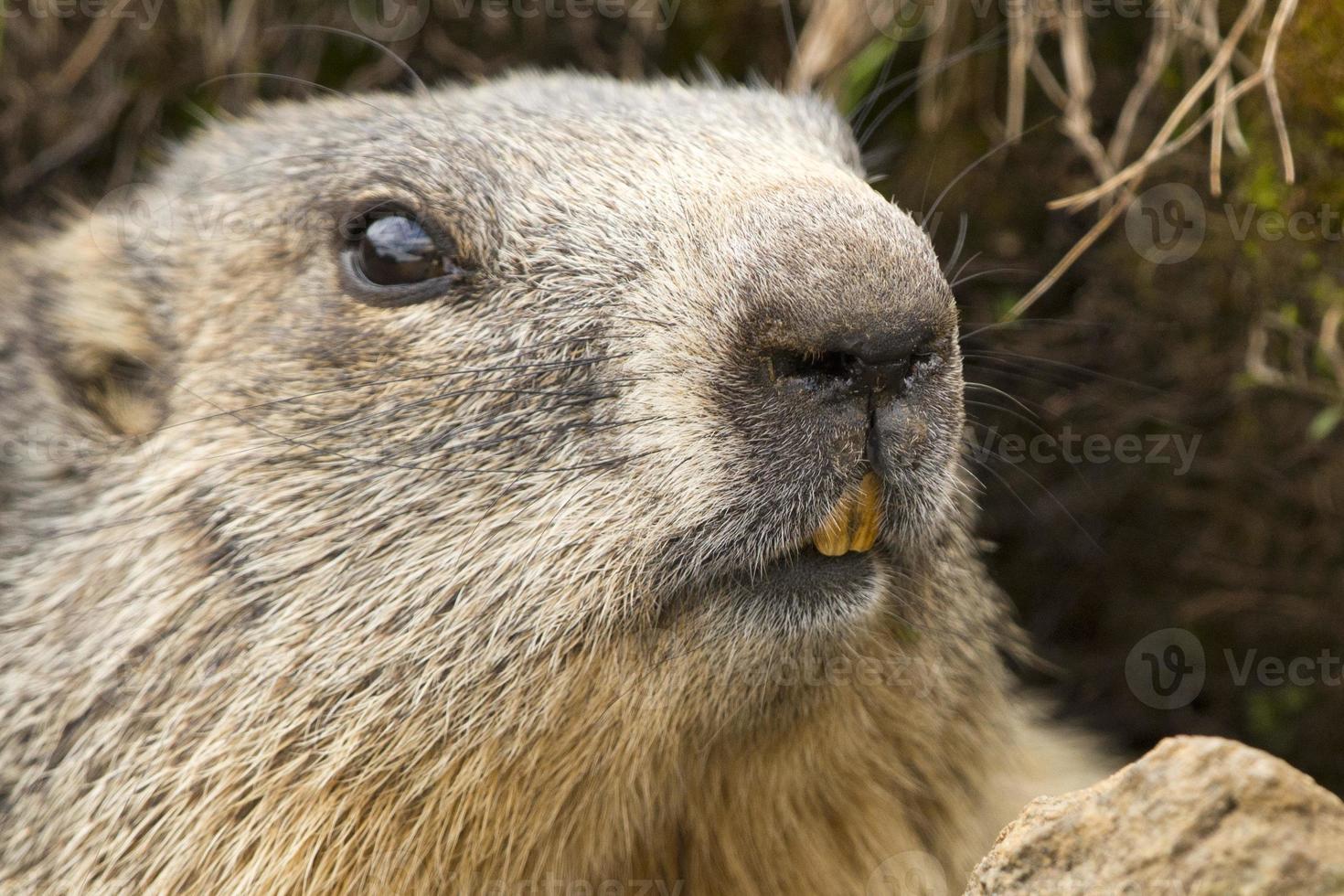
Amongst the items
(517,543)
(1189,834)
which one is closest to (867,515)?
(517,543)

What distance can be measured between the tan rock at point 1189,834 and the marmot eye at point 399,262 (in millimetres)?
2050

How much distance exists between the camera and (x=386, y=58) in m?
6.32

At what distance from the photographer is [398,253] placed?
3.67 m

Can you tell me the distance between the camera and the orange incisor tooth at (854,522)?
2916 millimetres

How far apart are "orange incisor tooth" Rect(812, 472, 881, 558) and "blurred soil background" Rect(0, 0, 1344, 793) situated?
7.08 ft

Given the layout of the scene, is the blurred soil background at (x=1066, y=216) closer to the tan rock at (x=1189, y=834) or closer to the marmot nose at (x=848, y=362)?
the marmot nose at (x=848, y=362)

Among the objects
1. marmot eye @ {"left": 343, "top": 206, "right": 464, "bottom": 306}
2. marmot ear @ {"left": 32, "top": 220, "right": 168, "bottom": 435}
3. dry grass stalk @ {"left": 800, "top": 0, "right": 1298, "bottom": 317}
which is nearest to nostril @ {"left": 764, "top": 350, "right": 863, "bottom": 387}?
marmot eye @ {"left": 343, "top": 206, "right": 464, "bottom": 306}

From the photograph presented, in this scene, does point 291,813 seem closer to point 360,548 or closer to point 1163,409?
point 360,548

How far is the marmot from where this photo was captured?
2.96 m

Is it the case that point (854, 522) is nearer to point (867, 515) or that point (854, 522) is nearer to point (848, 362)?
point (867, 515)

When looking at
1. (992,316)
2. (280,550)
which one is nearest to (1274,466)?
(992,316)

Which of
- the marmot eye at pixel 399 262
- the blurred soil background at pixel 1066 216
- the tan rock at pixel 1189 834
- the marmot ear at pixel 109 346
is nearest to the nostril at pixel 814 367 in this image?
the tan rock at pixel 1189 834

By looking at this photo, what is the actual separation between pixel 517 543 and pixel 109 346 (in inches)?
73.5

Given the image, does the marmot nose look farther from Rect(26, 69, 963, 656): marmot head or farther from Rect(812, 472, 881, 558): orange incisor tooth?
Rect(812, 472, 881, 558): orange incisor tooth
